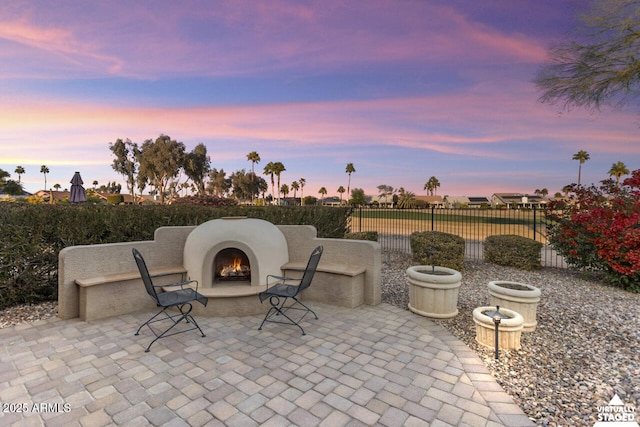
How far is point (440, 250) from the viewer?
764 cm

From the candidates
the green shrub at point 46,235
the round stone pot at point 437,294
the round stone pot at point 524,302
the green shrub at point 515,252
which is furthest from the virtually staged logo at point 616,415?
the green shrub at point 46,235

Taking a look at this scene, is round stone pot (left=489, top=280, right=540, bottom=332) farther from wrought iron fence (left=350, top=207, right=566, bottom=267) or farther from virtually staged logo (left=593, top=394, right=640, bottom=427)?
wrought iron fence (left=350, top=207, right=566, bottom=267)

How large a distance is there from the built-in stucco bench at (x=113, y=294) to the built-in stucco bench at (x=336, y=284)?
8.25 ft

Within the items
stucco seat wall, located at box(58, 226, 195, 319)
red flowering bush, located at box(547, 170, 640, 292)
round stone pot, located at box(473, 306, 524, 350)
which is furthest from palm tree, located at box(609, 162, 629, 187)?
stucco seat wall, located at box(58, 226, 195, 319)

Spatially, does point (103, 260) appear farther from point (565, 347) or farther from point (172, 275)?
point (565, 347)

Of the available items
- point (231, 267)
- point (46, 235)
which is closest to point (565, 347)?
point (231, 267)

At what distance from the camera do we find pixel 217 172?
6412cm

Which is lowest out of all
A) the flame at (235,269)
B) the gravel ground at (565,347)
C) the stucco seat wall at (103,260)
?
the gravel ground at (565,347)

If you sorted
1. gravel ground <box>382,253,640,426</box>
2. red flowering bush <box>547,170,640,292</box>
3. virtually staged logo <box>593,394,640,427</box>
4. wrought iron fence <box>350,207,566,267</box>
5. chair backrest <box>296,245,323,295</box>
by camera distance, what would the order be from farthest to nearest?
wrought iron fence <box>350,207,566,267</box>, red flowering bush <box>547,170,640,292</box>, chair backrest <box>296,245,323,295</box>, gravel ground <box>382,253,640,426</box>, virtually staged logo <box>593,394,640,427</box>

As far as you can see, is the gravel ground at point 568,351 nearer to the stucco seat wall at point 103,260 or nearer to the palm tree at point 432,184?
the stucco seat wall at point 103,260

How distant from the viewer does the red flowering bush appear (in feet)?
19.9

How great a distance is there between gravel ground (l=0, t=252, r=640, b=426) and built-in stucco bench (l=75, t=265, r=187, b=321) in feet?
2.72

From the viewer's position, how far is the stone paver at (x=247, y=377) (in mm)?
2363

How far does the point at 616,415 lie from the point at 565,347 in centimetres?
145
